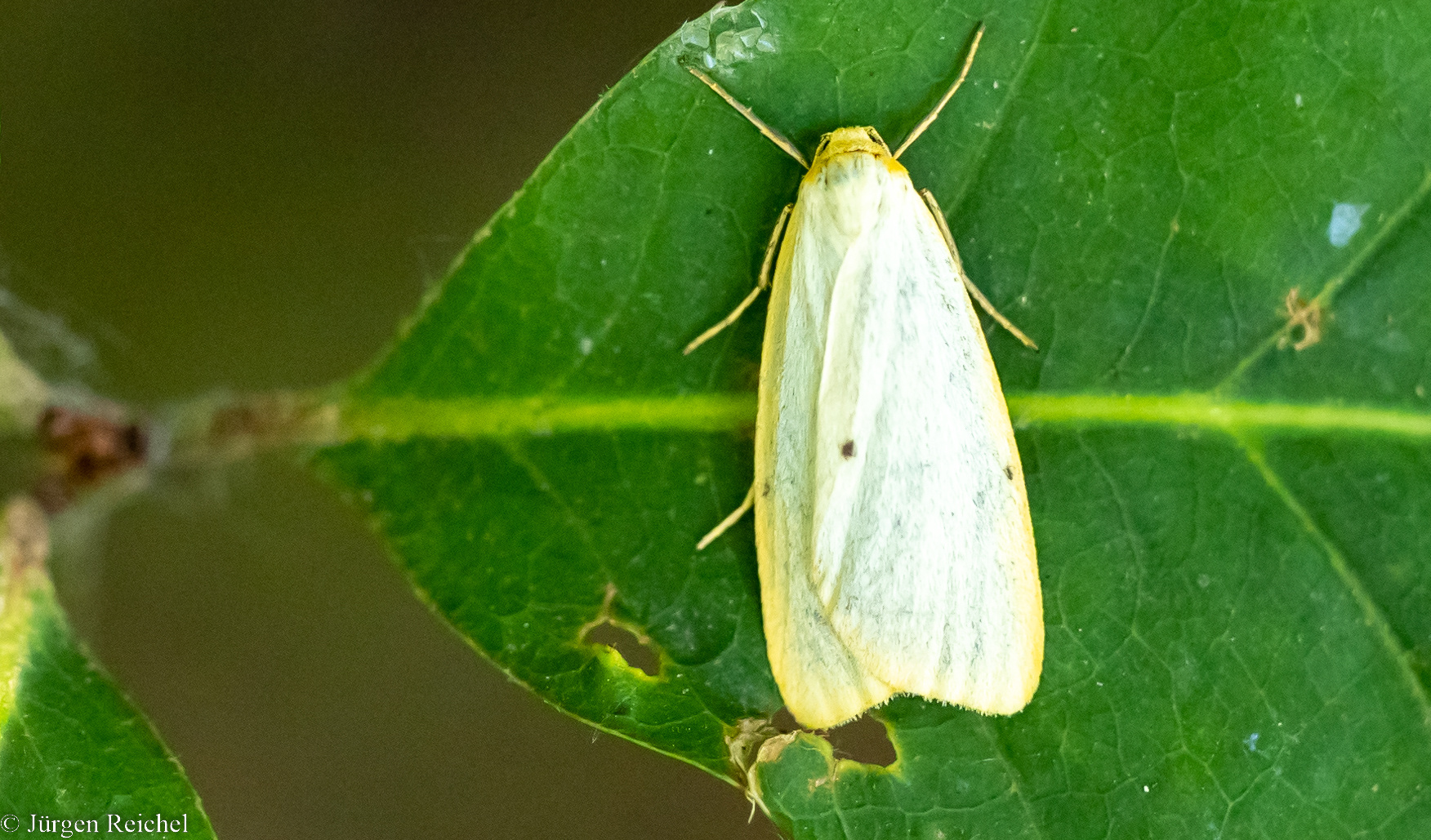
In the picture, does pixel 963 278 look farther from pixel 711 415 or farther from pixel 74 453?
pixel 74 453

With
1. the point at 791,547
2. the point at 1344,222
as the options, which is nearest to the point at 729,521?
the point at 791,547

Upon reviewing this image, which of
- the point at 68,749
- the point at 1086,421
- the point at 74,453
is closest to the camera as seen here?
the point at 68,749

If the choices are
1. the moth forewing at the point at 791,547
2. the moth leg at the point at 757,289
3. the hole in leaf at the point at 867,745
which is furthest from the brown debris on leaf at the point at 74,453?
the hole in leaf at the point at 867,745

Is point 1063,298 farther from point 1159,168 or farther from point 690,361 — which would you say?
point 690,361

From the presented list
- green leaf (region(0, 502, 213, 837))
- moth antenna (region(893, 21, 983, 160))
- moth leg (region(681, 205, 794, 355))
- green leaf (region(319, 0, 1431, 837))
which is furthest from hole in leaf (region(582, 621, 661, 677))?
moth antenna (region(893, 21, 983, 160))

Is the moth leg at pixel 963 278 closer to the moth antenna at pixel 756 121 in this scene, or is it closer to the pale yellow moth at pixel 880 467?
the pale yellow moth at pixel 880 467

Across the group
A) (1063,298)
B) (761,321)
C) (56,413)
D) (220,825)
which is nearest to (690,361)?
(761,321)
